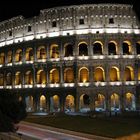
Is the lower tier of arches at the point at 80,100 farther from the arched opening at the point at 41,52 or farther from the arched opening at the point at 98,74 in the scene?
the arched opening at the point at 41,52

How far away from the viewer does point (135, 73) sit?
56656 mm

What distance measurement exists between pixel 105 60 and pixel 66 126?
19.5 metres

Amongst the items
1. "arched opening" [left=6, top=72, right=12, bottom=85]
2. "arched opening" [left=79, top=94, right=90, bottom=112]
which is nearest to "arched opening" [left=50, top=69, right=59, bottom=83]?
"arched opening" [left=79, top=94, right=90, bottom=112]

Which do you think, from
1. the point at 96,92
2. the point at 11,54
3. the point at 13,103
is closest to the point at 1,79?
the point at 11,54

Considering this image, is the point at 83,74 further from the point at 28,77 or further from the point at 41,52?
the point at 28,77

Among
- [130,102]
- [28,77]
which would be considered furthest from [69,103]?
[130,102]

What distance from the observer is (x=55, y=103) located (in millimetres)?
60125

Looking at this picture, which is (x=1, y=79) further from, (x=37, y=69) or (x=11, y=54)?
(x=37, y=69)

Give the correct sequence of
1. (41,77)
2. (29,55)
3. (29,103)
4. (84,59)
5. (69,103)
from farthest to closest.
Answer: (29,103)
(29,55)
(41,77)
(69,103)
(84,59)

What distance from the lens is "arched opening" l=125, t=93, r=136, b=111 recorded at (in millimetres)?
56906

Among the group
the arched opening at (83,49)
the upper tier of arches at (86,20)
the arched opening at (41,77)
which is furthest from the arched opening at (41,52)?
the arched opening at (83,49)

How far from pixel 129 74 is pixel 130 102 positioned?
447cm

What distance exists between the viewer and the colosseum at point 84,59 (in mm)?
55969

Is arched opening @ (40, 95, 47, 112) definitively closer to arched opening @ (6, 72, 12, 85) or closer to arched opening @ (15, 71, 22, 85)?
arched opening @ (15, 71, 22, 85)
